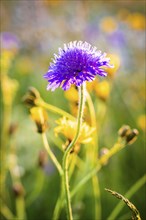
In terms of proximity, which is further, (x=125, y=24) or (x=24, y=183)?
(x=125, y=24)

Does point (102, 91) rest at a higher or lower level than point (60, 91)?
lower

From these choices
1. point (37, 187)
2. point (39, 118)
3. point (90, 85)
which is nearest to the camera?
point (39, 118)

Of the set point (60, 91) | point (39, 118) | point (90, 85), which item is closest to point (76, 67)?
point (39, 118)

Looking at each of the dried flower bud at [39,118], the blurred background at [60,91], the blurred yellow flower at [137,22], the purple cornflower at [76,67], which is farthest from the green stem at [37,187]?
the blurred yellow flower at [137,22]

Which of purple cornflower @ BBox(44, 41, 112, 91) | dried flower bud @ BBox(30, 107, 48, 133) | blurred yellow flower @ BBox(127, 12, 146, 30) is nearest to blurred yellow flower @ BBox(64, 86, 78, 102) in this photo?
dried flower bud @ BBox(30, 107, 48, 133)

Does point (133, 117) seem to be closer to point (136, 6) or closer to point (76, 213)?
point (76, 213)

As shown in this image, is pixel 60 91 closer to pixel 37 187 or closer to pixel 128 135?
pixel 37 187

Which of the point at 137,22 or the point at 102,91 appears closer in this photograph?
the point at 102,91

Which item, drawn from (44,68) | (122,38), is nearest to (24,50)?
(44,68)
